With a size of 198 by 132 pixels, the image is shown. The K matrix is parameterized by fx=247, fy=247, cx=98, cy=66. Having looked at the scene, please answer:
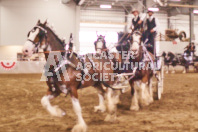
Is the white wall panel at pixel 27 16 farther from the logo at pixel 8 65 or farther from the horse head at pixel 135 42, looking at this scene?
the horse head at pixel 135 42

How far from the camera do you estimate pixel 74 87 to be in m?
4.56

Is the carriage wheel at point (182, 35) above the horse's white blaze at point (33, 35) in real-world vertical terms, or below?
above

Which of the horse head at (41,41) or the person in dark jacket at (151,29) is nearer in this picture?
the horse head at (41,41)

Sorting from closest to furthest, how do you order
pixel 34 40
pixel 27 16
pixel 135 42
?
pixel 34 40
pixel 135 42
pixel 27 16

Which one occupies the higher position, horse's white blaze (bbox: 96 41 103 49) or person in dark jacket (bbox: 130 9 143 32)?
person in dark jacket (bbox: 130 9 143 32)

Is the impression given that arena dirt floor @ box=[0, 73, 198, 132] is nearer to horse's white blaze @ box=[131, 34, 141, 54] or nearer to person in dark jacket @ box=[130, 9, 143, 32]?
horse's white blaze @ box=[131, 34, 141, 54]

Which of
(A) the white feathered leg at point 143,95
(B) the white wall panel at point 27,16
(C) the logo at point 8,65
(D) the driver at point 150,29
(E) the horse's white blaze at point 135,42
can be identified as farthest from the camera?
(B) the white wall panel at point 27,16

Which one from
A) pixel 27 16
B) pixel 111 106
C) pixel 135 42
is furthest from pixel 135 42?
pixel 27 16

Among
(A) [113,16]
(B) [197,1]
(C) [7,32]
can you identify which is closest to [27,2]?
(C) [7,32]

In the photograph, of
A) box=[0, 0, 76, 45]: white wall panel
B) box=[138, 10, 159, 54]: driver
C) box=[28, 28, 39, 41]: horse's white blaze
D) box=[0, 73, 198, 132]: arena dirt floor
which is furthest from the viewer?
box=[0, 0, 76, 45]: white wall panel

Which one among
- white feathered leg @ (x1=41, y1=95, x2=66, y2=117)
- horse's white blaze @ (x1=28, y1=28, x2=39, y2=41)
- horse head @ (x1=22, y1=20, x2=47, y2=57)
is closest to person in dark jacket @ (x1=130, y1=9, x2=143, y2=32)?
horse head @ (x1=22, y1=20, x2=47, y2=57)

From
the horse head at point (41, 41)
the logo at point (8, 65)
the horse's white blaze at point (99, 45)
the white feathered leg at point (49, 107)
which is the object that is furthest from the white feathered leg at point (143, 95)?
the logo at point (8, 65)

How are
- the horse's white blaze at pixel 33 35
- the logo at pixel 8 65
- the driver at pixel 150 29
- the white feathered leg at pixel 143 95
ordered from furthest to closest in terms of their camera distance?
the logo at pixel 8 65 → the driver at pixel 150 29 → the white feathered leg at pixel 143 95 → the horse's white blaze at pixel 33 35

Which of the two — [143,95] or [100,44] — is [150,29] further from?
[143,95]
